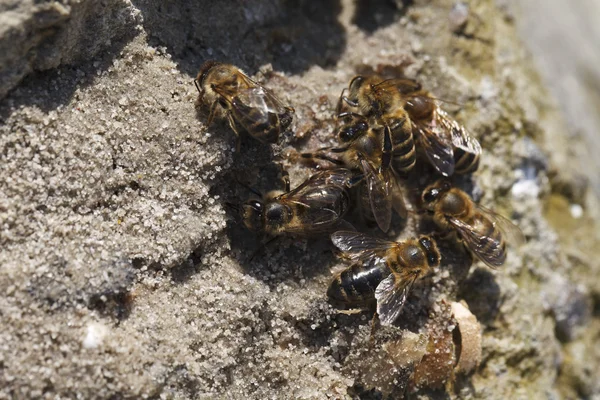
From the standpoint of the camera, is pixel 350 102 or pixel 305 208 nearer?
pixel 305 208

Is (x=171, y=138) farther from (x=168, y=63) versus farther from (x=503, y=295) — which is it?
(x=503, y=295)

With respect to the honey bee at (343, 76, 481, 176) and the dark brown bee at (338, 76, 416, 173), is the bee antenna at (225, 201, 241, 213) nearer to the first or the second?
the dark brown bee at (338, 76, 416, 173)

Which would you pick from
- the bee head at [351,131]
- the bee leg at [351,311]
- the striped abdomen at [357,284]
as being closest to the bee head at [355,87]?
the bee head at [351,131]

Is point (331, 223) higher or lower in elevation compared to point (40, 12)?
lower

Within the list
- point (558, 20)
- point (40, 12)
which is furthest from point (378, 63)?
point (558, 20)

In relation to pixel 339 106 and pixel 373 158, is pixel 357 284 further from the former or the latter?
pixel 339 106

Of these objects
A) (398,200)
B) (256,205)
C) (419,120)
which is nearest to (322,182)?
(256,205)

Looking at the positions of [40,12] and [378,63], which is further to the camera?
[378,63]
